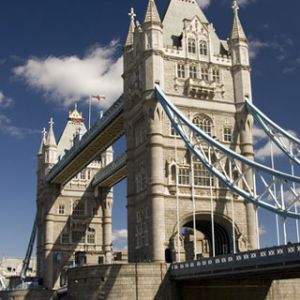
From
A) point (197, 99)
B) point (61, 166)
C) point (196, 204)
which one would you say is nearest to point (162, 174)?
point (196, 204)

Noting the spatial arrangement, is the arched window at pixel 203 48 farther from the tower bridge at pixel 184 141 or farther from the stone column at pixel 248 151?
the stone column at pixel 248 151

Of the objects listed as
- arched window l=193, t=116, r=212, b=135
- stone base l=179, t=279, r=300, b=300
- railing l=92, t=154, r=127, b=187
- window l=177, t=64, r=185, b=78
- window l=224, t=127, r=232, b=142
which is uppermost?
window l=177, t=64, r=185, b=78

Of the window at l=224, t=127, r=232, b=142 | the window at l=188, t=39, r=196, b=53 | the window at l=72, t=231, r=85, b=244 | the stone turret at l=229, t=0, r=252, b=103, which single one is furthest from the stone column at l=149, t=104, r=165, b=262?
the window at l=72, t=231, r=85, b=244

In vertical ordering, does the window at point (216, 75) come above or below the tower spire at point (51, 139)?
below

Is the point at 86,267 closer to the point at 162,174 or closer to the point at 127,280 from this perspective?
the point at 127,280

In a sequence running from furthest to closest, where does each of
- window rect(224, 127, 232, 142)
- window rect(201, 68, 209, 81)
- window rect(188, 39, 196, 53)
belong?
window rect(188, 39, 196, 53), window rect(201, 68, 209, 81), window rect(224, 127, 232, 142)

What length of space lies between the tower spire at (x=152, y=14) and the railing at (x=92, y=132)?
8.58 meters

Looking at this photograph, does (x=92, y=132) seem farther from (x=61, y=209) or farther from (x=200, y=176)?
(x=61, y=209)

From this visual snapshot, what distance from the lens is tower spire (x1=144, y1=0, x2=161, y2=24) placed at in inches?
1909

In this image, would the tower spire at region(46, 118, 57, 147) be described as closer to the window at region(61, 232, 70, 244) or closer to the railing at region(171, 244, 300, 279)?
the window at region(61, 232, 70, 244)

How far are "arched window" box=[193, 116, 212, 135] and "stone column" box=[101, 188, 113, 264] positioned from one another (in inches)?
1347

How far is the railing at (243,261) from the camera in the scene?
30030mm

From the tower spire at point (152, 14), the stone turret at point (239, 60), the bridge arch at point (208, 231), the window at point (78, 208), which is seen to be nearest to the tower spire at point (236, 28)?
the stone turret at point (239, 60)

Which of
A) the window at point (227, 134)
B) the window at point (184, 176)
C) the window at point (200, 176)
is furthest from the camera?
the window at point (227, 134)
